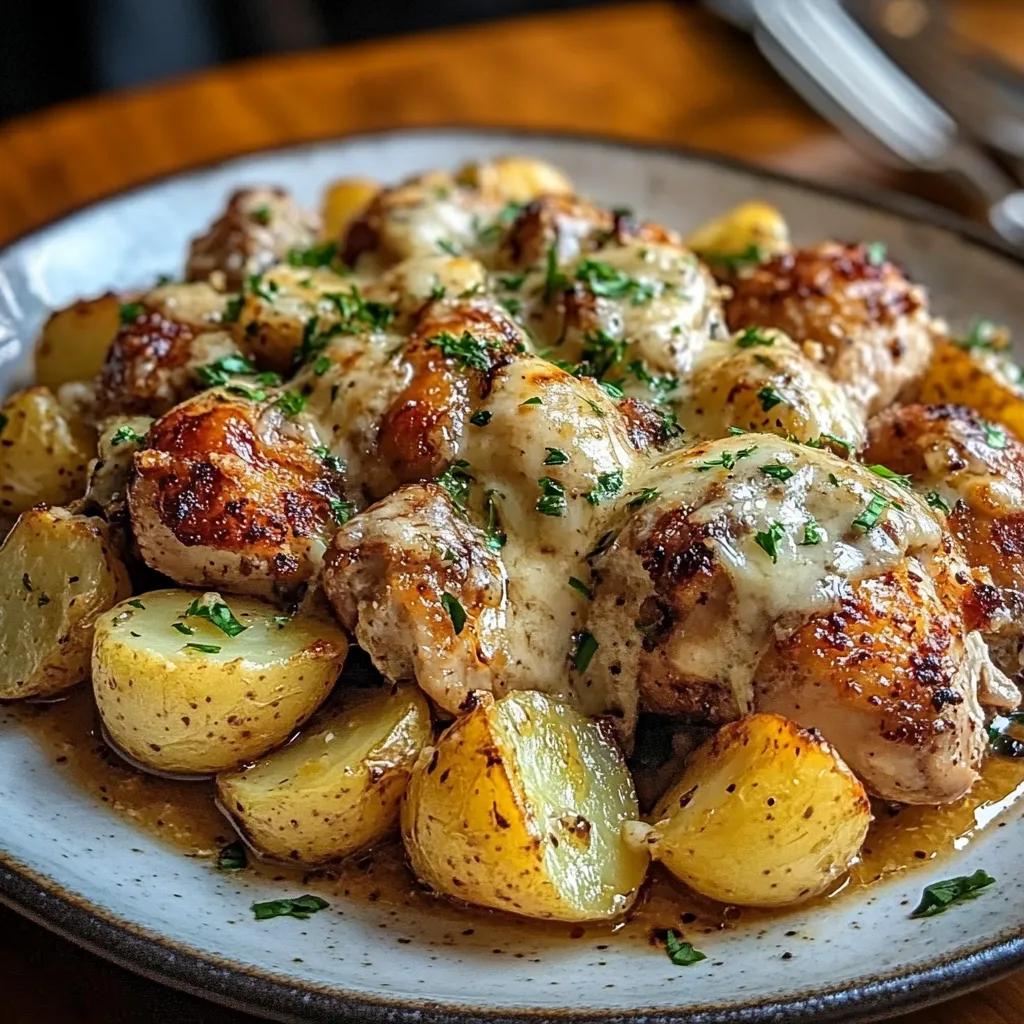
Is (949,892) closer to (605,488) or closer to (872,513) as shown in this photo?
(872,513)

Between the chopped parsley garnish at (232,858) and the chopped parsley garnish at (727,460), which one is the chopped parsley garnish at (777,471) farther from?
the chopped parsley garnish at (232,858)

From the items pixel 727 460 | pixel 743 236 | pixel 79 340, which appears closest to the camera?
pixel 727 460

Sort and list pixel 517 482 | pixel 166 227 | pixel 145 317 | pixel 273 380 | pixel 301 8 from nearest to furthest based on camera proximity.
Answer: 1. pixel 517 482
2. pixel 273 380
3. pixel 145 317
4. pixel 166 227
5. pixel 301 8

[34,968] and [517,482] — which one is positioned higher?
[517,482]

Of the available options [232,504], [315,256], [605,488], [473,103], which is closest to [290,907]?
[232,504]

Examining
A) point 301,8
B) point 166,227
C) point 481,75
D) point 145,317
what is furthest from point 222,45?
point 145,317

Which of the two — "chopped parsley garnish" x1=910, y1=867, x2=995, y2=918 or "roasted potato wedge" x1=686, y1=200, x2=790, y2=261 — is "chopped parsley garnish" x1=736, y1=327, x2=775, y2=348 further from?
"chopped parsley garnish" x1=910, y1=867, x2=995, y2=918

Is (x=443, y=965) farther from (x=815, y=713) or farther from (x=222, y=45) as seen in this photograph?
(x=222, y=45)

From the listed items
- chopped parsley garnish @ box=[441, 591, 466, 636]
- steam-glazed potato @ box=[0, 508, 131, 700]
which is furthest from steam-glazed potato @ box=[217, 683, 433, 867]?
steam-glazed potato @ box=[0, 508, 131, 700]
